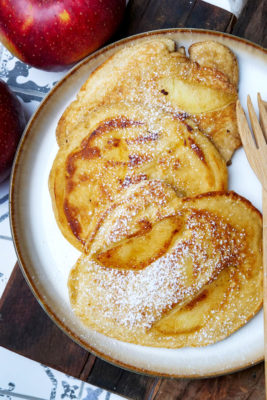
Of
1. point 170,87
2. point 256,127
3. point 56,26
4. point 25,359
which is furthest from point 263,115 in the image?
point 25,359

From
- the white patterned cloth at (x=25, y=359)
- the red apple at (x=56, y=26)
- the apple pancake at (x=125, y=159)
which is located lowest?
the white patterned cloth at (x=25, y=359)

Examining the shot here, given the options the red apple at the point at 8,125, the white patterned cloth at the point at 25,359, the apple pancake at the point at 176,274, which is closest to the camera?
the apple pancake at the point at 176,274

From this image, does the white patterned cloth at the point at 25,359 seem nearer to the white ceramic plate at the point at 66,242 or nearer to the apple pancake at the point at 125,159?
the white ceramic plate at the point at 66,242

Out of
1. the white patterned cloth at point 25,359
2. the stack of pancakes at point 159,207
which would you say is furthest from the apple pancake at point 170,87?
the white patterned cloth at point 25,359

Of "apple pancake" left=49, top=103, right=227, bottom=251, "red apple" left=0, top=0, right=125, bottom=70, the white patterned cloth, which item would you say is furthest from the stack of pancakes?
the white patterned cloth

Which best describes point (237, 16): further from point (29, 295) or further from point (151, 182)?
point (29, 295)

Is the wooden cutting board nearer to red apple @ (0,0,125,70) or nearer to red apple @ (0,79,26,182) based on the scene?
red apple @ (0,0,125,70)
